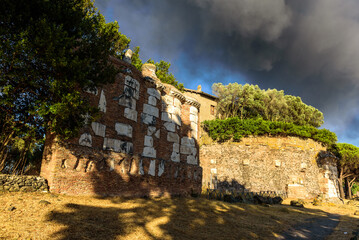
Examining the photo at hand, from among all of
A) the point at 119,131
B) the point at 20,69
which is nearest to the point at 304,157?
the point at 119,131

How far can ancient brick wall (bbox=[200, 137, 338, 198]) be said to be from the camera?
906 inches

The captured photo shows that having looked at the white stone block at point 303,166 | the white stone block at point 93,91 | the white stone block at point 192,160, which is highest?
the white stone block at point 93,91

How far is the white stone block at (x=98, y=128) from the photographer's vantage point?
8.58 metres

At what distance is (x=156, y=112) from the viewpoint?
38.2 feet

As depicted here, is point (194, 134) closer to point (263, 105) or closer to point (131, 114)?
point (131, 114)

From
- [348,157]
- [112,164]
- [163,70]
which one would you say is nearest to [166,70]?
[163,70]

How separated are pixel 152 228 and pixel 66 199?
296cm

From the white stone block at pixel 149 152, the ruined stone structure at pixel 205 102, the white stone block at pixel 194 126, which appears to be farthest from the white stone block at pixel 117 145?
the ruined stone structure at pixel 205 102

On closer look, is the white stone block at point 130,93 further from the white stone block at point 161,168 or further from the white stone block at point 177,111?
the white stone block at point 161,168

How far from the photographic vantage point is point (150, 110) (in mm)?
11312

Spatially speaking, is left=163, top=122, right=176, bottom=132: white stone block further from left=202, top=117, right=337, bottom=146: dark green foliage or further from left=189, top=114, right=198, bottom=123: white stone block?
left=202, top=117, right=337, bottom=146: dark green foliage

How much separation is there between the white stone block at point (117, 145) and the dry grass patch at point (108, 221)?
2045mm

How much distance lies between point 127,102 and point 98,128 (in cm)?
201

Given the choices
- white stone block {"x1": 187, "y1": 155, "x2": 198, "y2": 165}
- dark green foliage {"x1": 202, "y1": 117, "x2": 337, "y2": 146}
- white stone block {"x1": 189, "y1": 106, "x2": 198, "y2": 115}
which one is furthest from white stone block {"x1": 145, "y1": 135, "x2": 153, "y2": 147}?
dark green foliage {"x1": 202, "y1": 117, "x2": 337, "y2": 146}
